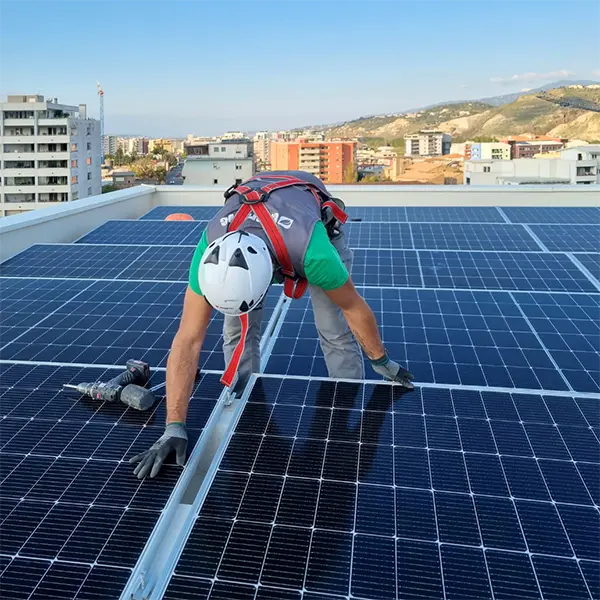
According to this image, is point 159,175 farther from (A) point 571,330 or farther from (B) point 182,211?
(A) point 571,330

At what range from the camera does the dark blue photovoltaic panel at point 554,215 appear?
17891 millimetres

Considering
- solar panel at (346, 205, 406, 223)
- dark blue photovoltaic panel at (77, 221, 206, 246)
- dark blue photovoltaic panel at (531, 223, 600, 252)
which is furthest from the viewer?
solar panel at (346, 205, 406, 223)

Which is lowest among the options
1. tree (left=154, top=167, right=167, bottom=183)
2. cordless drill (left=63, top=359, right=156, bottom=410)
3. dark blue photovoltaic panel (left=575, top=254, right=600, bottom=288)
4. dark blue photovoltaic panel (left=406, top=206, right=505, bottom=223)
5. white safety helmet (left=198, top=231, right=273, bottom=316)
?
cordless drill (left=63, top=359, right=156, bottom=410)

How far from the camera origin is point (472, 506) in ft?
12.8

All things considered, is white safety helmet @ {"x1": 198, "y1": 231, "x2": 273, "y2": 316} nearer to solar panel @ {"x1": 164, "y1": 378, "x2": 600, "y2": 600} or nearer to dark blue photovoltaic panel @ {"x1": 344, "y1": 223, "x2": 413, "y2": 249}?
solar panel @ {"x1": 164, "y1": 378, "x2": 600, "y2": 600}

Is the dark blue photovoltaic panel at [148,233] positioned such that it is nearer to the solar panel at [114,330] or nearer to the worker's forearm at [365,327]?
the solar panel at [114,330]

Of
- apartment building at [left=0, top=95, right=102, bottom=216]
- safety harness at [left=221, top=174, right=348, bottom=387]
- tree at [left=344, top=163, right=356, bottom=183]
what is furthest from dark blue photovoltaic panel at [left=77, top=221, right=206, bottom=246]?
tree at [left=344, top=163, right=356, bottom=183]

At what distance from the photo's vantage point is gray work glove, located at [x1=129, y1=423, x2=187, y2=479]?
4207mm

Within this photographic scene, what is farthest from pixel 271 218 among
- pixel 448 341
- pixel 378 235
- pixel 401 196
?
pixel 401 196

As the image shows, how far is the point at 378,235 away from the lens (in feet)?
47.4

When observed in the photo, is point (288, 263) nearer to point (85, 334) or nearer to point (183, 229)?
point (85, 334)

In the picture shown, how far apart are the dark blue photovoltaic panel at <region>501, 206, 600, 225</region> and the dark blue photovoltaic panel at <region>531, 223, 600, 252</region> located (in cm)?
174

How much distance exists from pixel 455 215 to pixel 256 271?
1541 cm

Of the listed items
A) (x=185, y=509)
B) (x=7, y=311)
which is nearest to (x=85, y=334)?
(x=7, y=311)
